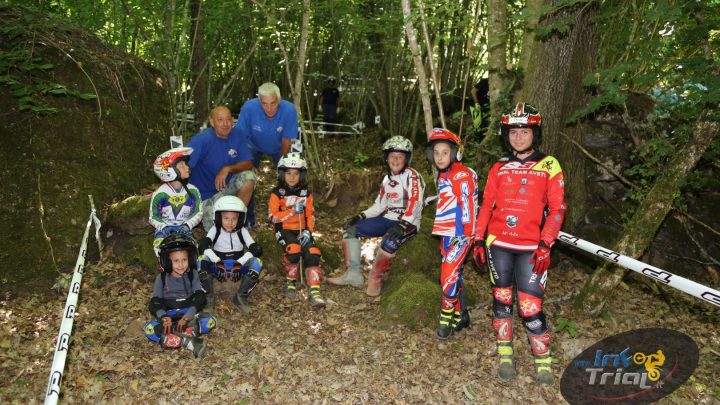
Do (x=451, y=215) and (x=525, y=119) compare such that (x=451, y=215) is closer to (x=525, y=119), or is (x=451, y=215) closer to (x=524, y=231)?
(x=524, y=231)

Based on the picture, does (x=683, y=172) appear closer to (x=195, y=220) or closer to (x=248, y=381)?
(x=248, y=381)

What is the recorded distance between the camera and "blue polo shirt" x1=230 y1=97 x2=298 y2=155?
775cm

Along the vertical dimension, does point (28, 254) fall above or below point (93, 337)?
above

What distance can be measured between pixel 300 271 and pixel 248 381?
2.03 metres

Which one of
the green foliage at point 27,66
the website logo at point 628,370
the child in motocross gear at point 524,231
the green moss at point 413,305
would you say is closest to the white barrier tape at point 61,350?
the green foliage at point 27,66

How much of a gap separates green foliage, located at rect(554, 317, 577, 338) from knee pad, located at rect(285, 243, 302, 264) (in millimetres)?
3275

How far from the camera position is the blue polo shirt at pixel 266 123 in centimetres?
775

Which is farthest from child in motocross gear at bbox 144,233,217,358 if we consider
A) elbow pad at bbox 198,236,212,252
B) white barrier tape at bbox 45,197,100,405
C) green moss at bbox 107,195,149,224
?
green moss at bbox 107,195,149,224

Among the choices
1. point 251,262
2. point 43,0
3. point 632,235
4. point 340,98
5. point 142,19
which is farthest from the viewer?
point 340,98

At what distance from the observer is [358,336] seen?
5.68m

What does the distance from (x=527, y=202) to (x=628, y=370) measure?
1.89 metres

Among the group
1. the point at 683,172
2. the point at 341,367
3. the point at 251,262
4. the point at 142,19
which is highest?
the point at 142,19

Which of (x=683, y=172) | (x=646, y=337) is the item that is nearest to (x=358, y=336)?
(x=646, y=337)

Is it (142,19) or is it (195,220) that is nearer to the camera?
(195,220)
